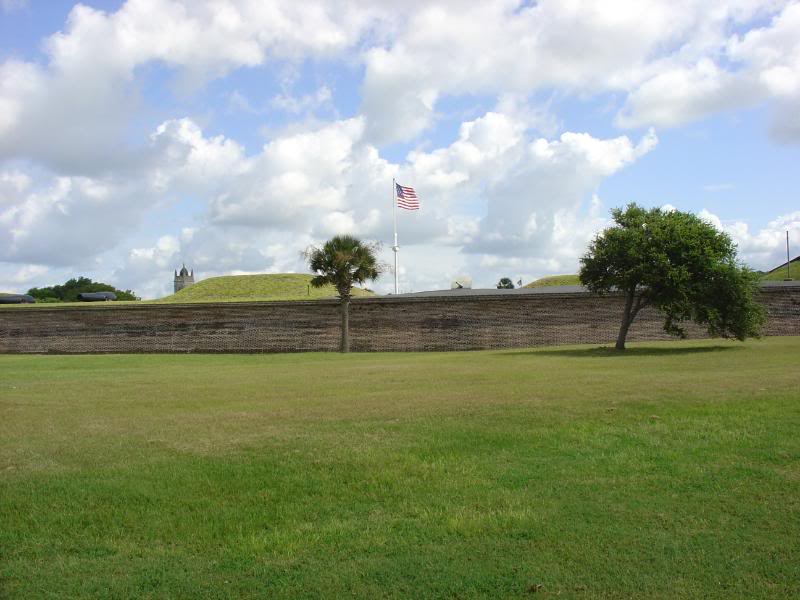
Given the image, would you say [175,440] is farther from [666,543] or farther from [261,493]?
[666,543]

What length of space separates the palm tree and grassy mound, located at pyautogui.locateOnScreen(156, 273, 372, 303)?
21.1 metres

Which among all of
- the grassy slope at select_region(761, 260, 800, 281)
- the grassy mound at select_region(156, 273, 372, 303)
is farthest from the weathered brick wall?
the grassy slope at select_region(761, 260, 800, 281)

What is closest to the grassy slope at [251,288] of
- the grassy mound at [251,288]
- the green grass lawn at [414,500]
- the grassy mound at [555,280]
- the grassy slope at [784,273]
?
the grassy mound at [251,288]

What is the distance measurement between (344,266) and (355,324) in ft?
13.2

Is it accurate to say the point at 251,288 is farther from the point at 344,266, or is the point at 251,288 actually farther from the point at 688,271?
the point at 688,271

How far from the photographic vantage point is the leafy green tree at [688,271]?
26953mm

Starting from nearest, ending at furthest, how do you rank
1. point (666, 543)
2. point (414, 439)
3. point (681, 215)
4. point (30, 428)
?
point (666, 543), point (414, 439), point (30, 428), point (681, 215)

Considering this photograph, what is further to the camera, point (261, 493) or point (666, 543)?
point (261, 493)

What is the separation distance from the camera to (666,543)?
580 centimetres

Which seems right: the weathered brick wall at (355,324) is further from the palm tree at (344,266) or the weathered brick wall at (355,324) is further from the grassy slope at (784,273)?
the grassy slope at (784,273)

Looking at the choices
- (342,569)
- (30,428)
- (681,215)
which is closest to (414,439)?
(342,569)

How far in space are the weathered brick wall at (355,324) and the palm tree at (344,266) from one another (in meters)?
1.83

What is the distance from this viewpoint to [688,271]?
89.7 ft

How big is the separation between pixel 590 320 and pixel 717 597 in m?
33.8
